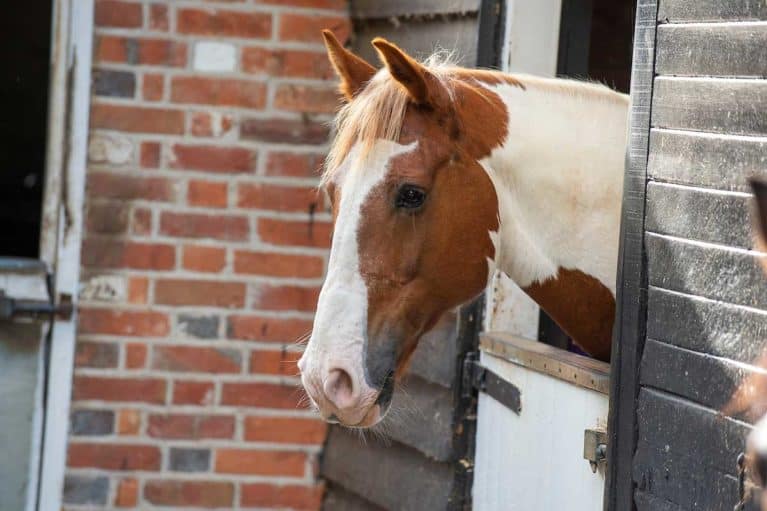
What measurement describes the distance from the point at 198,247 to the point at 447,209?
134cm

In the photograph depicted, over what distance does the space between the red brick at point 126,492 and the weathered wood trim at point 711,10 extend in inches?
83.4

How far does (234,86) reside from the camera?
3.13 m

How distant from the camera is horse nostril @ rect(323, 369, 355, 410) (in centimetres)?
182

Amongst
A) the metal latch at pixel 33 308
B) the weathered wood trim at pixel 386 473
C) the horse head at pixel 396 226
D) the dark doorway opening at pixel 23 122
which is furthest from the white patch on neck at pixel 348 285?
the dark doorway opening at pixel 23 122

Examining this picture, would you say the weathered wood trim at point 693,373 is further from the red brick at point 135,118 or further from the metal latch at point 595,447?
the red brick at point 135,118

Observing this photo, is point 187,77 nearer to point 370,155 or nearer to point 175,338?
point 175,338

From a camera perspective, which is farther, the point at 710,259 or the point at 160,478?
the point at 160,478

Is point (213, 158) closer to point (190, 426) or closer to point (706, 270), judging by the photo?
point (190, 426)

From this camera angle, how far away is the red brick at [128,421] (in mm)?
3141

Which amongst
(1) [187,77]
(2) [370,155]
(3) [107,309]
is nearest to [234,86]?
(1) [187,77]

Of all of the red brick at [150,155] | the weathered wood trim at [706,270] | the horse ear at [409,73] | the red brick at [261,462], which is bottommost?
the red brick at [261,462]

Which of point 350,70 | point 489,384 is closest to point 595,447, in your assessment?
point 489,384

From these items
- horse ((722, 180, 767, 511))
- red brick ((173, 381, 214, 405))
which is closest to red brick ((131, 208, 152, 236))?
red brick ((173, 381, 214, 405))

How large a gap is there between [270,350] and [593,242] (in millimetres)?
1385
